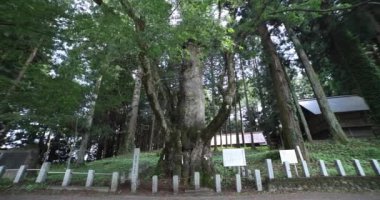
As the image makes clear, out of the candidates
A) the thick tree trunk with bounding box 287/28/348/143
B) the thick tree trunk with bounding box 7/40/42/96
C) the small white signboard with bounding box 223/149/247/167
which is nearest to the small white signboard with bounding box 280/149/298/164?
the small white signboard with bounding box 223/149/247/167

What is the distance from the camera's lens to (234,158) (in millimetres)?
6492

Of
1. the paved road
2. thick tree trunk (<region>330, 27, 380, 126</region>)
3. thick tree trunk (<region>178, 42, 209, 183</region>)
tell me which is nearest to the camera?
the paved road

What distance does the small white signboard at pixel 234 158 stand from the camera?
642 centimetres

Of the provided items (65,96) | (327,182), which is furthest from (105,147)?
(327,182)

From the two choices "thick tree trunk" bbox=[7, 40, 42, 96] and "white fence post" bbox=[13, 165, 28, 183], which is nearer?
"white fence post" bbox=[13, 165, 28, 183]

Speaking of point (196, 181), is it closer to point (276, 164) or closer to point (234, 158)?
point (234, 158)

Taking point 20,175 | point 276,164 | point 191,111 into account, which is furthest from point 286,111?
point 20,175

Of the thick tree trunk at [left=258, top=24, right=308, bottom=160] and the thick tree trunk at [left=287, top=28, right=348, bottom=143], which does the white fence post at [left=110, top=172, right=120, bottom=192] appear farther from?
the thick tree trunk at [left=287, top=28, right=348, bottom=143]

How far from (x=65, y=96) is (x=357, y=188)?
27.3 feet

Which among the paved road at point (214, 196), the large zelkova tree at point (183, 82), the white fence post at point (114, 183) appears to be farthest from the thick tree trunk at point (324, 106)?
the white fence post at point (114, 183)

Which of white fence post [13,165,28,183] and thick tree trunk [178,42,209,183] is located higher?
thick tree trunk [178,42,209,183]

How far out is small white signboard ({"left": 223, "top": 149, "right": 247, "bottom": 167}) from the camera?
21.1 feet

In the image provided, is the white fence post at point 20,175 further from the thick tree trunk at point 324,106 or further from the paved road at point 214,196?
the thick tree trunk at point 324,106

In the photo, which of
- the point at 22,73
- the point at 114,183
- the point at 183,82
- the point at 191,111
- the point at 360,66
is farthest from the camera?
the point at 360,66
